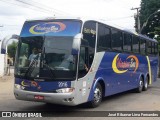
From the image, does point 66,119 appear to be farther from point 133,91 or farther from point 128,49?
point 133,91

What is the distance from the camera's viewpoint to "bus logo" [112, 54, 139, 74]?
13.3 metres

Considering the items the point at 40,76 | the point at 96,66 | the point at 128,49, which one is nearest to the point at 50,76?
the point at 40,76

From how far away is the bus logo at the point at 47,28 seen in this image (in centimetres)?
1009

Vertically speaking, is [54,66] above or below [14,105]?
above

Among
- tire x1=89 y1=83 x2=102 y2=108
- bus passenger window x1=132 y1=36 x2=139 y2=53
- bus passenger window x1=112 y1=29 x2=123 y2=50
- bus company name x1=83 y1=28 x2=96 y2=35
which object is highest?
bus company name x1=83 y1=28 x2=96 y2=35

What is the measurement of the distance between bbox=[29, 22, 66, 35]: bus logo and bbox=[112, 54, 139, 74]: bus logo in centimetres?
383

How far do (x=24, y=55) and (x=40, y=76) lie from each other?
109 cm

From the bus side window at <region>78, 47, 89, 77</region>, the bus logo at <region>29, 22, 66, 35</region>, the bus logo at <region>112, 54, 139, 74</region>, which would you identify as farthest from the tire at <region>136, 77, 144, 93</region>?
the bus logo at <region>29, 22, 66, 35</region>

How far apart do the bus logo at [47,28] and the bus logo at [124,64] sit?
3.83 m

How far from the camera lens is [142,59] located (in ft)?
57.0

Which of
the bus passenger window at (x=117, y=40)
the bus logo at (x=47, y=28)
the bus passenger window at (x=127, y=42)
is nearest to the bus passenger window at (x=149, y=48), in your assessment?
the bus passenger window at (x=127, y=42)

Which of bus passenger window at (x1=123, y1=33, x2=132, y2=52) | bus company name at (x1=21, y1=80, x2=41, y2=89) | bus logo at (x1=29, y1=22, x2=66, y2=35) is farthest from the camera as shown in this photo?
bus passenger window at (x1=123, y1=33, x2=132, y2=52)

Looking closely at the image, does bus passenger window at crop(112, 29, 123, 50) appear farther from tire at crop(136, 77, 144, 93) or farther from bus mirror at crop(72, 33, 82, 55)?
tire at crop(136, 77, 144, 93)

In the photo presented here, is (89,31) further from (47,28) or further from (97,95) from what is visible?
(97,95)
